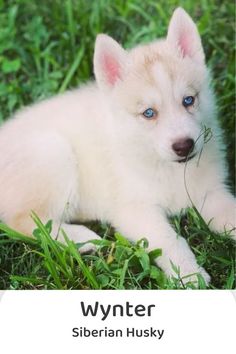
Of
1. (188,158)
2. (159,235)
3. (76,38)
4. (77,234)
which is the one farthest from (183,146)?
A: (76,38)

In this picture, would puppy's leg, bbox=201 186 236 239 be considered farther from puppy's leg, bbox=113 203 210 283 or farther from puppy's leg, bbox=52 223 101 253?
puppy's leg, bbox=52 223 101 253

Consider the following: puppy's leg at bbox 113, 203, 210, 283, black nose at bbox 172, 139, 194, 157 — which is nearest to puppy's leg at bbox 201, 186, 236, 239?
puppy's leg at bbox 113, 203, 210, 283

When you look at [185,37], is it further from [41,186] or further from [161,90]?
[41,186]

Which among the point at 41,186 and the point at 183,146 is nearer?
the point at 183,146

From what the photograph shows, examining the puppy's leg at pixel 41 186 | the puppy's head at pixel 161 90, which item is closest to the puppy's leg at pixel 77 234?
the puppy's leg at pixel 41 186

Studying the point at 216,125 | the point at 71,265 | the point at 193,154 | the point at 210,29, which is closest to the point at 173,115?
the point at 193,154
